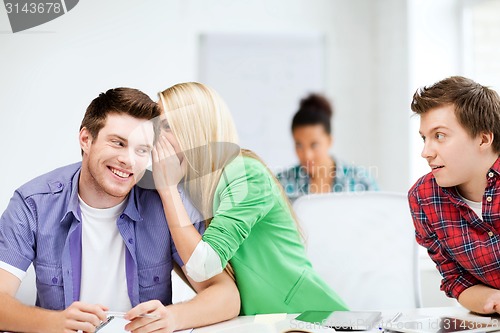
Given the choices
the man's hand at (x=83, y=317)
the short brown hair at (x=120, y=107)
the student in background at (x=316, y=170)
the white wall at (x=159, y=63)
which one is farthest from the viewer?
the white wall at (x=159, y=63)

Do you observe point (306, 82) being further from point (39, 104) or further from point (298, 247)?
point (298, 247)

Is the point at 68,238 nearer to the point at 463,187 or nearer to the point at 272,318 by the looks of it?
the point at 272,318

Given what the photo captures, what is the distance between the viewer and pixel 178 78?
12.3ft

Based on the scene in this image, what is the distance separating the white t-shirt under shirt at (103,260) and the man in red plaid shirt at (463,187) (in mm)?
778

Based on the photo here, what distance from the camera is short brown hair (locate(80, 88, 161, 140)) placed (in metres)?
1.53

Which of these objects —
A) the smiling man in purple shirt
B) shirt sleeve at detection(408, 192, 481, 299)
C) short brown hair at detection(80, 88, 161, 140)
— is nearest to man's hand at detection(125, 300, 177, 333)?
the smiling man in purple shirt

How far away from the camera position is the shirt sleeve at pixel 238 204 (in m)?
1.40

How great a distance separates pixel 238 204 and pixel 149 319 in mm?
353

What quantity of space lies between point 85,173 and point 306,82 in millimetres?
2451

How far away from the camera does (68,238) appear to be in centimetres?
148

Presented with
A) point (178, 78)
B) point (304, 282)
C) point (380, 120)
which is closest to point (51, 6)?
point (178, 78)

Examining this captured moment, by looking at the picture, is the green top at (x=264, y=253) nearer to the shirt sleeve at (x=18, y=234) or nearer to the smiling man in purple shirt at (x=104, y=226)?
the smiling man in purple shirt at (x=104, y=226)

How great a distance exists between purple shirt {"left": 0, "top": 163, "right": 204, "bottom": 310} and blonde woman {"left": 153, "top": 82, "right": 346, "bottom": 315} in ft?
0.27

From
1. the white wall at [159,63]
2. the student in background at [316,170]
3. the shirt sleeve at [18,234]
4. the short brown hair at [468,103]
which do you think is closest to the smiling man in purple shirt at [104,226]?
the shirt sleeve at [18,234]
